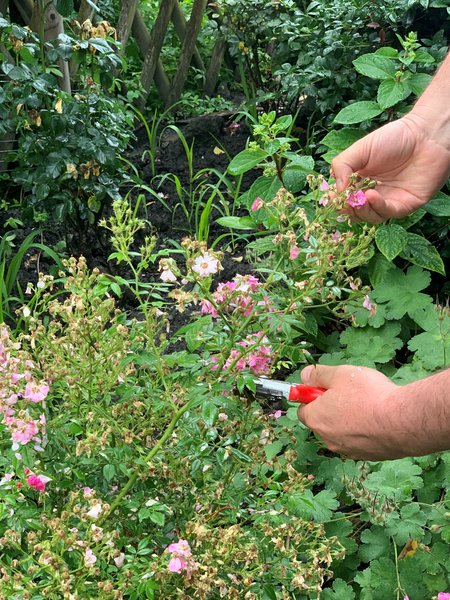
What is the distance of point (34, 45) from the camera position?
3070 millimetres

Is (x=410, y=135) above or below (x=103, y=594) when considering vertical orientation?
above

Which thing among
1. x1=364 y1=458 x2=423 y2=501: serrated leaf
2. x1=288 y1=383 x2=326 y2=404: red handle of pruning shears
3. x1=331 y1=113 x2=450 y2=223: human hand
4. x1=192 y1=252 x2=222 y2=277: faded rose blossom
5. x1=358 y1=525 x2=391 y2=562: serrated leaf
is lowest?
x1=358 y1=525 x2=391 y2=562: serrated leaf

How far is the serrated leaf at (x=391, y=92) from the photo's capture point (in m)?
2.52

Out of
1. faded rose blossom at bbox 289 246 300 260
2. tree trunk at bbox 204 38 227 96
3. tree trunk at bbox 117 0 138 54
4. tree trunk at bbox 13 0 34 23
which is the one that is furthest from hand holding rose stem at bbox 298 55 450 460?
tree trunk at bbox 204 38 227 96

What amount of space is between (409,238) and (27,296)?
4.97ft

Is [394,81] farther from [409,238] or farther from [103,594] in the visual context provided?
[103,594]

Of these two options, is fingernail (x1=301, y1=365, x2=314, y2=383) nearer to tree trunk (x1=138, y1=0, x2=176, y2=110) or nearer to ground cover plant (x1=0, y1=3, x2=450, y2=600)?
ground cover plant (x1=0, y1=3, x2=450, y2=600)

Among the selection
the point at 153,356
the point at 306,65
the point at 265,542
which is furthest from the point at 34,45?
the point at 265,542

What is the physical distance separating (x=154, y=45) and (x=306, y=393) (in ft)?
11.0

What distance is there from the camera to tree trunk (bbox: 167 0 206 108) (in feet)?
15.3

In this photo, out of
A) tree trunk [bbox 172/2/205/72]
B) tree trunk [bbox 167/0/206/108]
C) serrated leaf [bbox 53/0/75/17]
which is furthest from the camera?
tree trunk [bbox 172/2/205/72]

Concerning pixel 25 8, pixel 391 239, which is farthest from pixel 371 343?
pixel 25 8

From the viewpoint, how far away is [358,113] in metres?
2.63

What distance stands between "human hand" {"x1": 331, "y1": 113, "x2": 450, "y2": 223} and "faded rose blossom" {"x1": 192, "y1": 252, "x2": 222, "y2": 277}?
2.19ft
